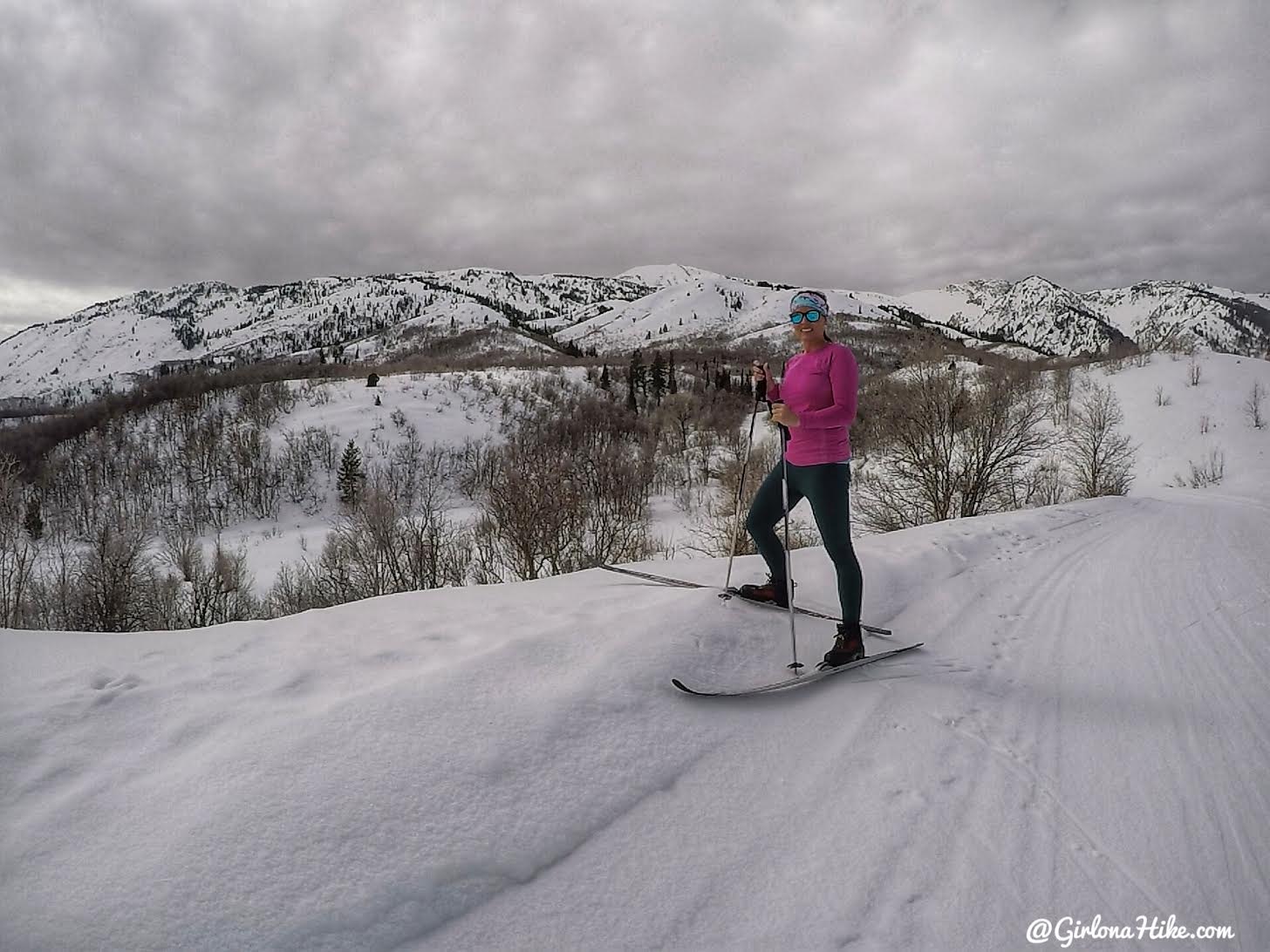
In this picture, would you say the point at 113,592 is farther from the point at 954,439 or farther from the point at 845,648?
the point at 954,439

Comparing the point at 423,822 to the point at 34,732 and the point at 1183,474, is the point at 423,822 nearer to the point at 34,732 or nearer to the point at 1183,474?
the point at 34,732

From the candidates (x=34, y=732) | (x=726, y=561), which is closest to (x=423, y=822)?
(x=34, y=732)

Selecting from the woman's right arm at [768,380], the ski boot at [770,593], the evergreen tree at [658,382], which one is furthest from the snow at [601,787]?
the evergreen tree at [658,382]

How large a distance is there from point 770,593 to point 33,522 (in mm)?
66993

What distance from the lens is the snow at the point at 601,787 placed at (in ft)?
5.74

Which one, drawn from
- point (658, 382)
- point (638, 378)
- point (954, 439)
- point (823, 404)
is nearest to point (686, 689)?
point (823, 404)

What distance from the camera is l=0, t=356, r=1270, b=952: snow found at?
1.75 metres

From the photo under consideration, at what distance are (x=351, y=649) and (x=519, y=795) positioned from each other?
148cm

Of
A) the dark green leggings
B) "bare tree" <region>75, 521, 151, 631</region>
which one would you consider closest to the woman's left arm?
the dark green leggings

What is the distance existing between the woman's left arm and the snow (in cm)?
141

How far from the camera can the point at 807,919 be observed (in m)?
1.87

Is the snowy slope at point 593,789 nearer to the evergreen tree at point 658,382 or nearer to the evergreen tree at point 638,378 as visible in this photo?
the evergreen tree at point 658,382

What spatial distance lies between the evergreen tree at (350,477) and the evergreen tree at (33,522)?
22.9 m

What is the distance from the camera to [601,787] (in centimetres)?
231
